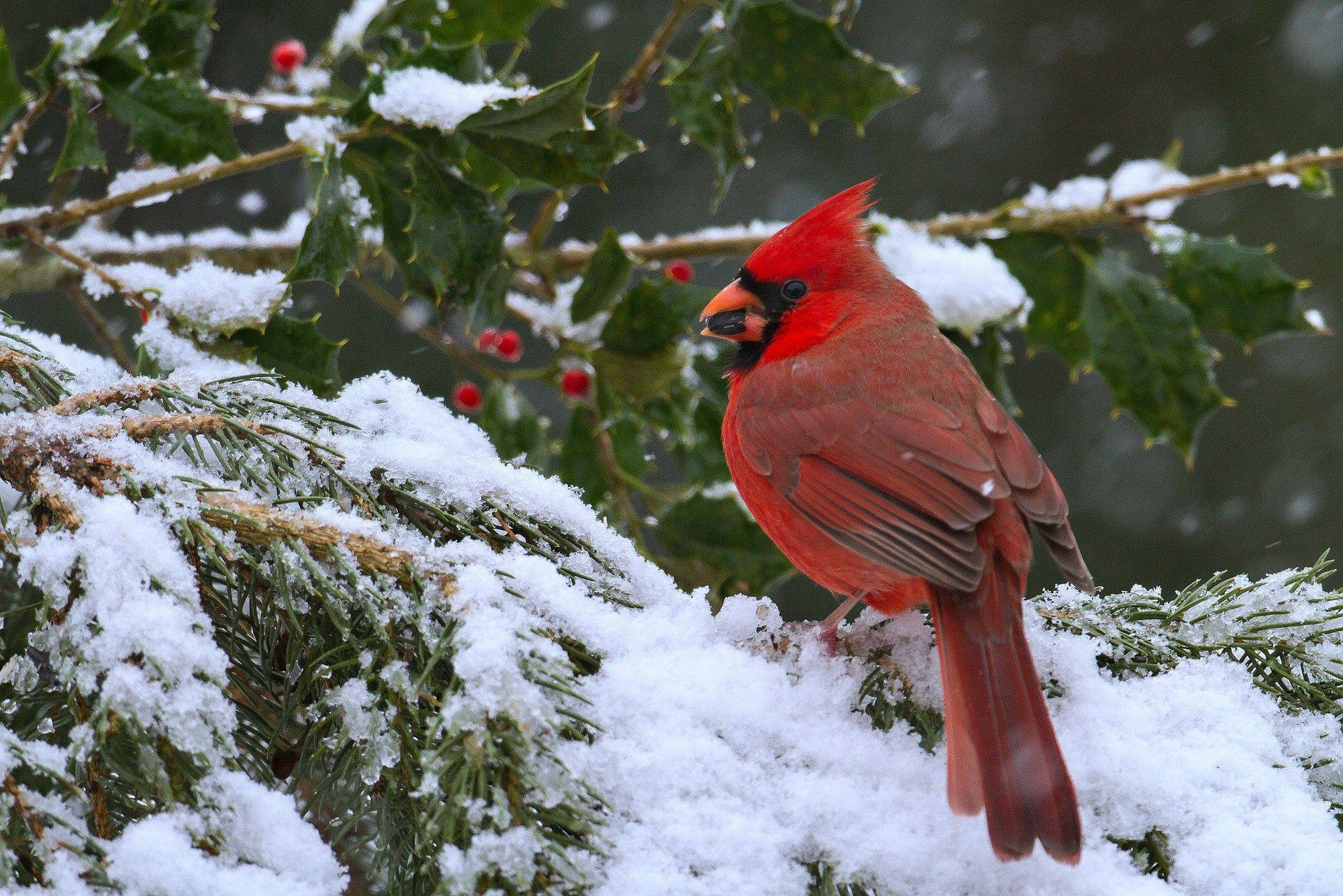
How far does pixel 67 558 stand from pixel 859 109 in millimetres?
1739

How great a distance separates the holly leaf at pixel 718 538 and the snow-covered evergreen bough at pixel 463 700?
891 millimetres

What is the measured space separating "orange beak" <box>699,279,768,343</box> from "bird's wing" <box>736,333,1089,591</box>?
0.56ft

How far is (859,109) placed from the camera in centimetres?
229

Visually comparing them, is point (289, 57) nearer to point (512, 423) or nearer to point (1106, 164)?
point (512, 423)

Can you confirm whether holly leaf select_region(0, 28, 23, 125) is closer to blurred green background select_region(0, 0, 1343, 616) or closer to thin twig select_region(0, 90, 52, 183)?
thin twig select_region(0, 90, 52, 183)

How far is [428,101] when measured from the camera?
1.84 meters

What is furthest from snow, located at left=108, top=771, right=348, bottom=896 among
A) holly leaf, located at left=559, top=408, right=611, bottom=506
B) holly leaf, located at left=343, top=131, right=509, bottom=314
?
holly leaf, located at left=559, top=408, right=611, bottom=506

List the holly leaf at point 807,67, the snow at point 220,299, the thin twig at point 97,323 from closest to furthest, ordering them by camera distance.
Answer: the snow at point 220,299 → the thin twig at point 97,323 → the holly leaf at point 807,67

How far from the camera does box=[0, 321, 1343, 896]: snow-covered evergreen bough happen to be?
956mm

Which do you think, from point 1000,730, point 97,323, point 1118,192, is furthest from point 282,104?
point 1118,192

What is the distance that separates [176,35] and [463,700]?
161 centimetres

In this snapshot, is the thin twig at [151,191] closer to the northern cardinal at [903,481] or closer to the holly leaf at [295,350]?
the holly leaf at [295,350]

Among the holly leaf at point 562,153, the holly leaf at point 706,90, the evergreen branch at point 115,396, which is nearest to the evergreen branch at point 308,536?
the evergreen branch at point 115,396

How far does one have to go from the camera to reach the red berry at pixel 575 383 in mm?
2639
